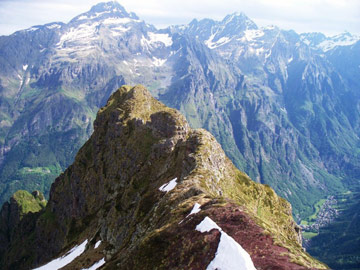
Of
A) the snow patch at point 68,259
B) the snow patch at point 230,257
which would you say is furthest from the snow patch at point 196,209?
the snow patch at point 68,259

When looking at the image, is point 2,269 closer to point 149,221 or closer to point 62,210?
point 62,210

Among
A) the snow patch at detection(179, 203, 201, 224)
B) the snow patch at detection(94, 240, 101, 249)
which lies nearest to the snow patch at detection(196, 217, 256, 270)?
the snow patch at detection(179, 203, 201, 224)

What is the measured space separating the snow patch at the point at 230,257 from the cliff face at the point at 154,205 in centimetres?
44

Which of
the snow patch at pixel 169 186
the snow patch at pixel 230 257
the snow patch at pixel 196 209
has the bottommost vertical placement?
the snow patch at pixel 169 186

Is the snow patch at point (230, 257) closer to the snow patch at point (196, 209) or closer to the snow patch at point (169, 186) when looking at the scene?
the snow patch at point (196, 209)

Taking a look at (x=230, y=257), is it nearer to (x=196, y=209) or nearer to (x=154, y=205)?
(x=196, y=209)

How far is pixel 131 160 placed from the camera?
11269cm

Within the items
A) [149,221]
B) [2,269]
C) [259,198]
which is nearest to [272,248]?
[149,221]

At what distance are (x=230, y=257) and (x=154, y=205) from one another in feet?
119

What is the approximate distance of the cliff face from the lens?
34.1 meters

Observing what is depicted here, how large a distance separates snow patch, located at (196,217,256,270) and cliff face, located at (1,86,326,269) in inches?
17.2

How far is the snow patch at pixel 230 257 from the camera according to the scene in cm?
2813

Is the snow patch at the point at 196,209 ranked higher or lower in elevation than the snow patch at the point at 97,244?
higher

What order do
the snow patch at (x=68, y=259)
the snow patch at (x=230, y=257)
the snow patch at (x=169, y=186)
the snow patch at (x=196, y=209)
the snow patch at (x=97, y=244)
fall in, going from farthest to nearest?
the snow patch at (x=68, y=259) → the snow patch at (x=97, y=244) → the snow patch at (x=169, y=186) → the snow patch at (x=196, y=209) → the snow patch at (x=230, y=257)
